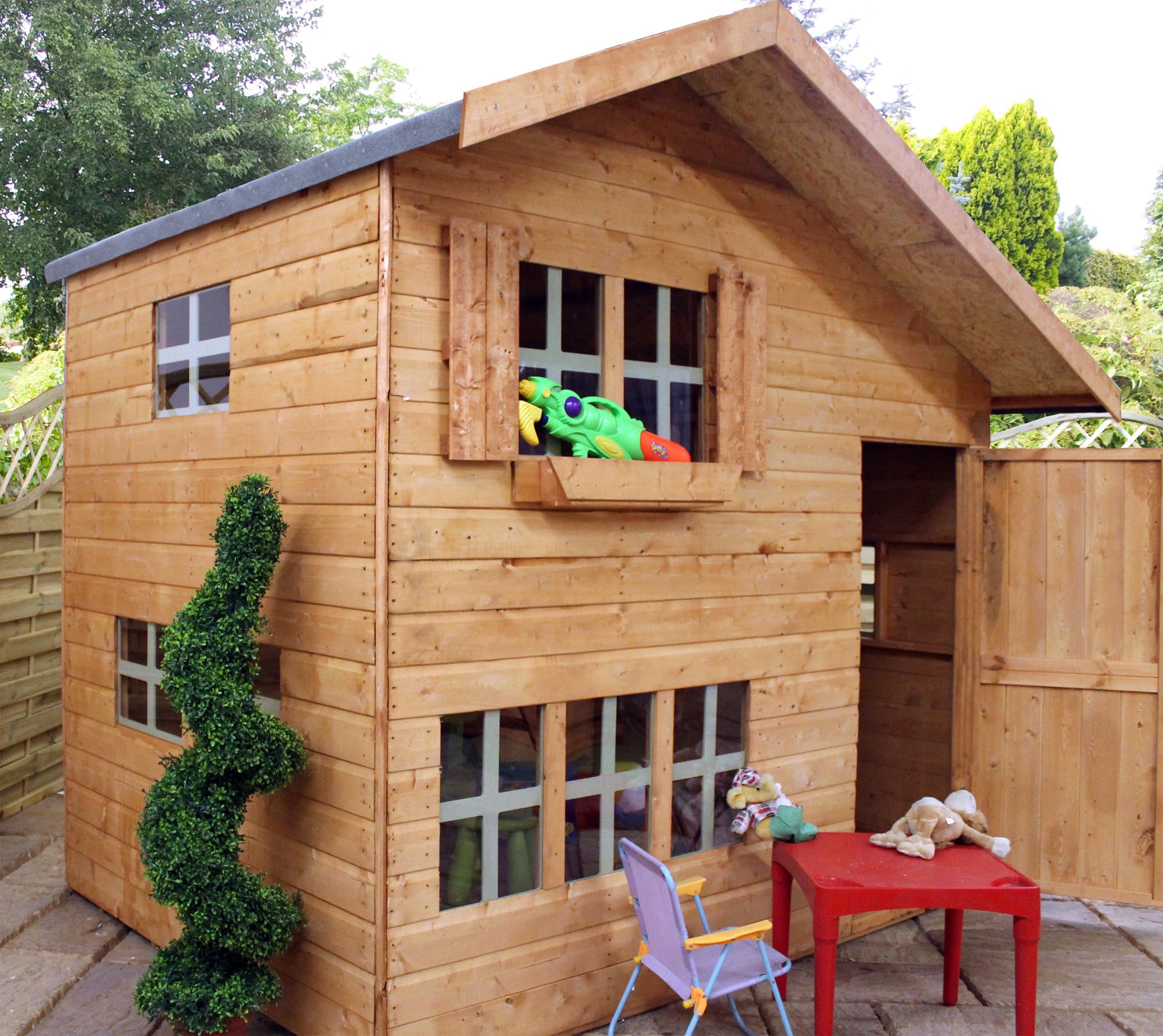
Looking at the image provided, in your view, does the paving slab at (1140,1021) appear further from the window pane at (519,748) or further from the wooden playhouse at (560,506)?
the window pane at (519,748)

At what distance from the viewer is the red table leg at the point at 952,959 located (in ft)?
A: 17.0

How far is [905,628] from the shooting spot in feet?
24.5

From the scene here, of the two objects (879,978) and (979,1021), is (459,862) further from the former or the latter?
(979,1021)

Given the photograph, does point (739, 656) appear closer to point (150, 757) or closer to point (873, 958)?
point (873, 958)


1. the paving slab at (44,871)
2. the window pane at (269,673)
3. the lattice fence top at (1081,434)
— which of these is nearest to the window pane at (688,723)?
the window pane at (269,673)

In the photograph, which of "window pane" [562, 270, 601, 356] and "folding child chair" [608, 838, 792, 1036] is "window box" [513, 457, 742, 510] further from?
"folding child chair" [608, 838, 792, 1036]

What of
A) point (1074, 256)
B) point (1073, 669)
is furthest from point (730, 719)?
point (1074, 256)

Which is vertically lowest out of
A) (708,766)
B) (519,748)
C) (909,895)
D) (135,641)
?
(909,895)

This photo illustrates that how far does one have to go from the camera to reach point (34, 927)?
6039 mm

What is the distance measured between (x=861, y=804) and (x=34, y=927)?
5282mm

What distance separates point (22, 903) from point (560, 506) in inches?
173

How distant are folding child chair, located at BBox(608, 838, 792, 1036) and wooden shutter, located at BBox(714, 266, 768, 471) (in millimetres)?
1858

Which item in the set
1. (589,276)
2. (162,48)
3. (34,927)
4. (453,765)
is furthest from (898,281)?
(162,48)

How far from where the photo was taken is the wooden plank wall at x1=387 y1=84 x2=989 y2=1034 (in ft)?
13.9
